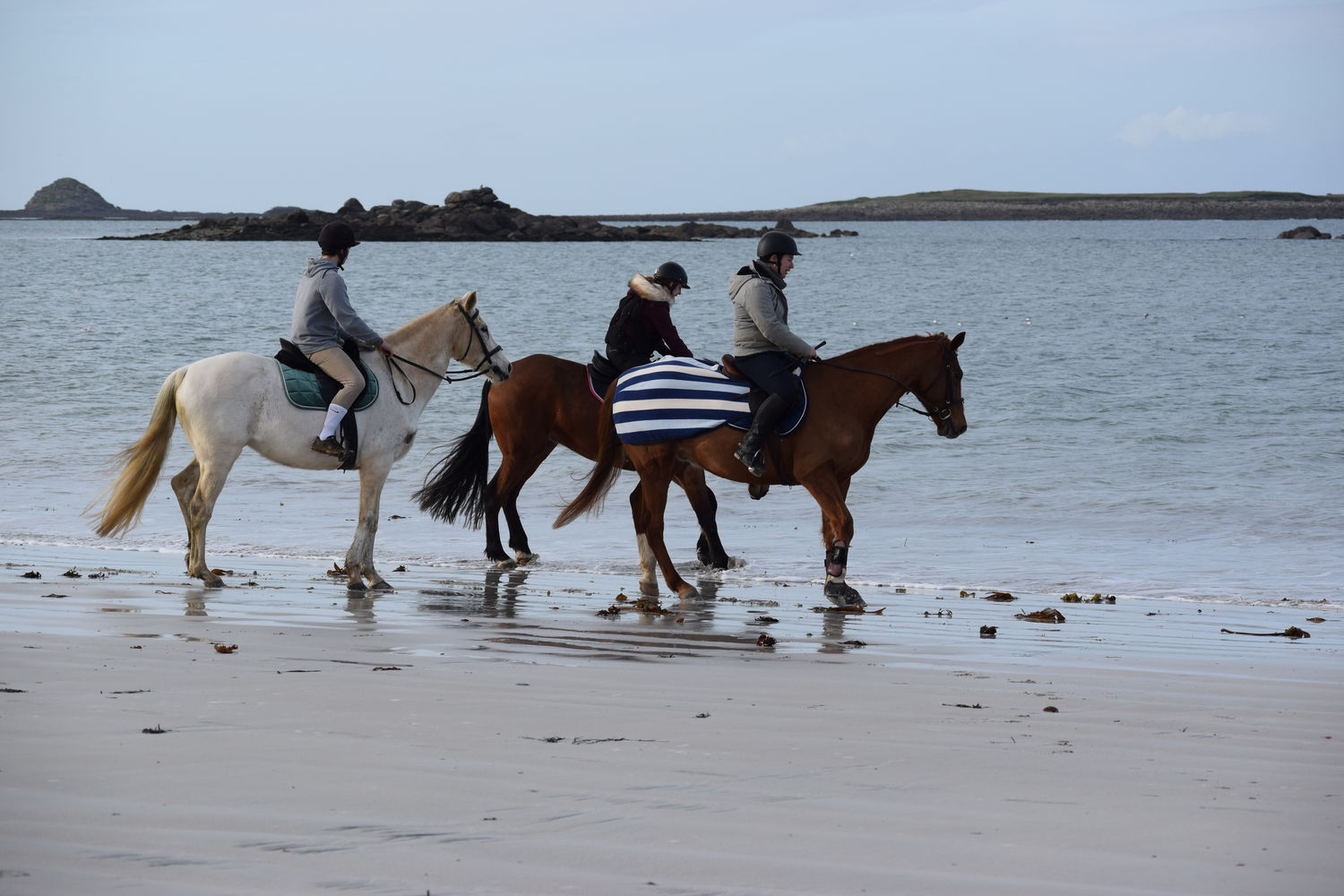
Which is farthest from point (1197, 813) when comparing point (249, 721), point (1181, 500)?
point (1181, 500)

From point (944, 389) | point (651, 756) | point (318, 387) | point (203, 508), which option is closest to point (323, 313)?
point (318, 387)

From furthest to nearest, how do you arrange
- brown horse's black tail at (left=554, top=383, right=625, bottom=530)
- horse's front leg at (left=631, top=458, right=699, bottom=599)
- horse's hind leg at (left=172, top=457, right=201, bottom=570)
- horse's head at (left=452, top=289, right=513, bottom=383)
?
horse's head at (left=452, top=289, right=513, bottom=383), brown horse's black tail at (left=554, top=383, right=625, bottom=530), horse's hind leg at (left=172, top=457, right=201, bottom=570), horse's front leg at (left=631, top=458, right=699, bottom=599)

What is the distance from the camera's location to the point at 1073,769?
182 inches

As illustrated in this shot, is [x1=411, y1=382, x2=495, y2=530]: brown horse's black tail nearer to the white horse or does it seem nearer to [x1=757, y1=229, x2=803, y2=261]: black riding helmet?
the white horse

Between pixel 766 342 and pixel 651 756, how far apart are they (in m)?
5.04

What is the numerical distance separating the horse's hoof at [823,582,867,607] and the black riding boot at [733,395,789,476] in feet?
3.14

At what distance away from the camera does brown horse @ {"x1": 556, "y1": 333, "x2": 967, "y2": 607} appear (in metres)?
9.20

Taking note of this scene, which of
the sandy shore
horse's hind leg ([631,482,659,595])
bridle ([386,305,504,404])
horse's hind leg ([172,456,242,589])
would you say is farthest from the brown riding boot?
horse's hind leg ([631,482,659,595])

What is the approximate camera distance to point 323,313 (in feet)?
30.7

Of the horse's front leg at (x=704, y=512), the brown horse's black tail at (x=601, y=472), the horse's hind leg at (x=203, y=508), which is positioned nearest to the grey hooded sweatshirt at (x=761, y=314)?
the brown horse's black tail at (x=601, y=472)

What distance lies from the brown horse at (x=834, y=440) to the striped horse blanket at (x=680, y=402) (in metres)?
0.10

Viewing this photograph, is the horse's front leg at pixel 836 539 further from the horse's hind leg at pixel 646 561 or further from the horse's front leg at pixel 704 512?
the horse's front leg at pixel 704 512

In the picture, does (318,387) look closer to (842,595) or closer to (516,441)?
(516,441)

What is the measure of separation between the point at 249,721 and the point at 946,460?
1400cm
